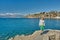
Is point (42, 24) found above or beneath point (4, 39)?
above

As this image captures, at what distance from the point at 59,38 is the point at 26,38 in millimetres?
6625

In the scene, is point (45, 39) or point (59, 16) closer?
point (45, 39)

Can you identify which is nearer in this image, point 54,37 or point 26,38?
point 54,37

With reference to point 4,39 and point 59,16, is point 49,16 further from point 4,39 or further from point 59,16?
point 4,39

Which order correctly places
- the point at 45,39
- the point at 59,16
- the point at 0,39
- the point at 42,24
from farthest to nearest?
1. the point at 59,16
2. the point at 0,39
3. the point at 42,24
4. the point at 45,39

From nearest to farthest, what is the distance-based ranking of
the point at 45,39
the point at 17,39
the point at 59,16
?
the point at 45,39, the point at 17,39, the point at 59,16

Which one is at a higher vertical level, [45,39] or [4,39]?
[45,39]

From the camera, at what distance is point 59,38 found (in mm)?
13188

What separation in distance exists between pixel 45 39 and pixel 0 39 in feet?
37.0

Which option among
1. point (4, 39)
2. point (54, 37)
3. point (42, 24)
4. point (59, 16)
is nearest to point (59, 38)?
point (54, 37)

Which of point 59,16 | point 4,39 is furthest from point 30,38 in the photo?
point 59,16

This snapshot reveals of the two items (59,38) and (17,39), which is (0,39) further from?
(59,38)

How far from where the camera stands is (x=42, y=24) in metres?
18.4

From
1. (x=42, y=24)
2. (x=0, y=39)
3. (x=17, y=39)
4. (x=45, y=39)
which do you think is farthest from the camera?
(x=0, y=39)
